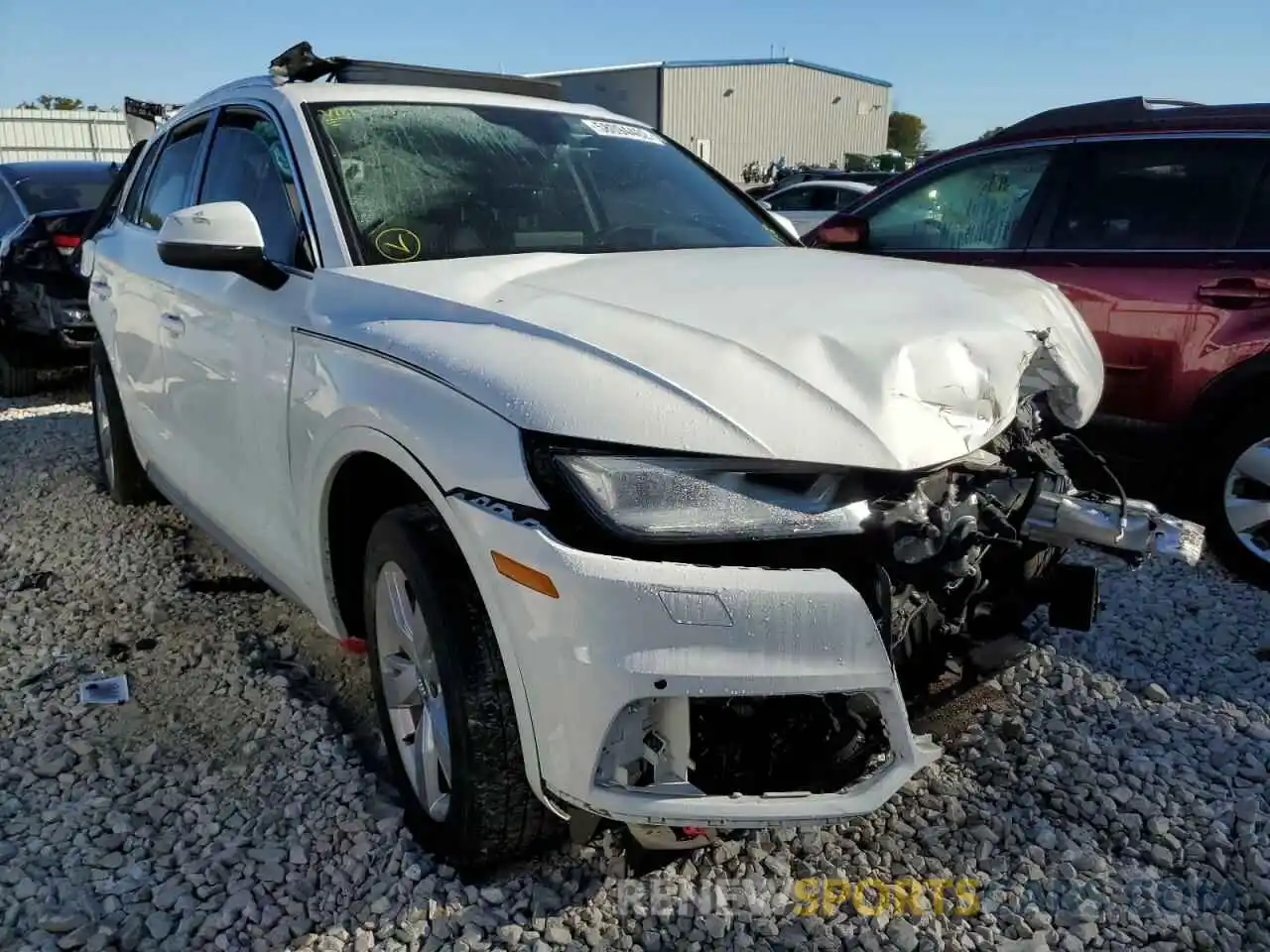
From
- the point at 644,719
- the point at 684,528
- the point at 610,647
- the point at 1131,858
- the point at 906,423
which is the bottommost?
the point at 1131,858

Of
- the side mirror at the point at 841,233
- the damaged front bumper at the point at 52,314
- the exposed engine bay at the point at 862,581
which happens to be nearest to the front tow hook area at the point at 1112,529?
the exposed engine bay at the point at 862,581

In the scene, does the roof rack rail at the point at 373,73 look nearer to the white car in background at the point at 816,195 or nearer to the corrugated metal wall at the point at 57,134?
the white car in background at the point at 816,195

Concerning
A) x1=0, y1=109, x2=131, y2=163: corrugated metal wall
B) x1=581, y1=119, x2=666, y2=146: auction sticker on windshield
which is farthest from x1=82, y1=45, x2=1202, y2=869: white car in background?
x1=0, y1=109, x2=131, y2=163: corrugated metal wall

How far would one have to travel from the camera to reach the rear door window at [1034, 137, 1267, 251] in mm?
3969

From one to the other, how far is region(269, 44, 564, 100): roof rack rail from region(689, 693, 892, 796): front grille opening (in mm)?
2423

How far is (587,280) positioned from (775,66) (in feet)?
138

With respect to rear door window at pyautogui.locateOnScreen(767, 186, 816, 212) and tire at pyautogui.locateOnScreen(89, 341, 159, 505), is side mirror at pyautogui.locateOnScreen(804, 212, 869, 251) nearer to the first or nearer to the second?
tire at pyautogui.locateOnScreen(89, 341, 159, 505)

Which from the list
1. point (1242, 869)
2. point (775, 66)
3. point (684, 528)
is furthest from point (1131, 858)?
point (775, 66)

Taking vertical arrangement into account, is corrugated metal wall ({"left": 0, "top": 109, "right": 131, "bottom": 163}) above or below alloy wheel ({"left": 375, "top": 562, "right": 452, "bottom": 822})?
below

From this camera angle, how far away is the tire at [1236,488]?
382cm

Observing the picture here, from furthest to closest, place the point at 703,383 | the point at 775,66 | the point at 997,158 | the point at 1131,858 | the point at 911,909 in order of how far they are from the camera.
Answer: the point at 775,66
the point at 997,158
the point at 1131,858
the point at 911,909
the point at 703,383

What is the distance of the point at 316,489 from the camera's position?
8.02ft

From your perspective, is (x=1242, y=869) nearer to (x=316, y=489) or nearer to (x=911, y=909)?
(x=911, y=909)

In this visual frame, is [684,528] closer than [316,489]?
Yes
